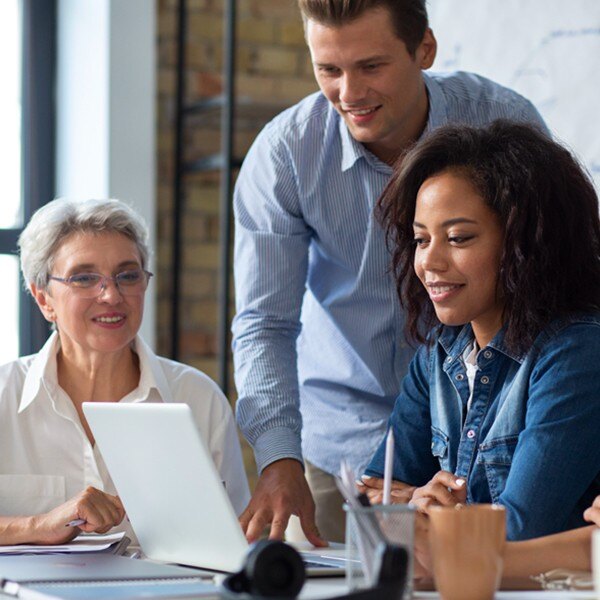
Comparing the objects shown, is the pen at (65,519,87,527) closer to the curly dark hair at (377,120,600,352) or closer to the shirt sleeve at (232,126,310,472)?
the shirt sleeve at (232,126,310,472)

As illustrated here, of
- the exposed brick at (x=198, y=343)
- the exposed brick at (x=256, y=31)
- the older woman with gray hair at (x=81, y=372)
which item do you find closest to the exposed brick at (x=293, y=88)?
the exposed brick at (x=256, y=31)

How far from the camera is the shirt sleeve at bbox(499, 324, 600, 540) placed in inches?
63.4

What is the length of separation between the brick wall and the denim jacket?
7.13 ft

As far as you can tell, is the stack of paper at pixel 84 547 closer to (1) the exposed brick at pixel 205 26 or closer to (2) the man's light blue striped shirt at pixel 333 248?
(2) the man's light blue striped shirt at pixel 333 248

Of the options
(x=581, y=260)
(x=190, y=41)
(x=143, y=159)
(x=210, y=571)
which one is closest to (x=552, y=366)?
(x=581, y=260)

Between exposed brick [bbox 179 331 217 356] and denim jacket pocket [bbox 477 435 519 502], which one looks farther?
exposed brick [bbox 179 331 217 356]

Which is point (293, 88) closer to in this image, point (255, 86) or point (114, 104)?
point (255, 86)

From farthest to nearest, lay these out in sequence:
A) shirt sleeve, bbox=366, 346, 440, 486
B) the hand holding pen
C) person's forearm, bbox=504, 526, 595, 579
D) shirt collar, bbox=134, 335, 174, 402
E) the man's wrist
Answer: shirt collar, bbox=134, 335, 174, 402 → the man's wrist → shirt sleeve, bbox=366, 346, 440, 486 → the hand holding pen → person's forearm, bbox=504, 526, 595, 579

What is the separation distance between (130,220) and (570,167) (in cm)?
101

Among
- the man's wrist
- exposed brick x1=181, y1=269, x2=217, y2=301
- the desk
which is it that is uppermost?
exposed brick x1=181, y1=269, x2=217, y2=301

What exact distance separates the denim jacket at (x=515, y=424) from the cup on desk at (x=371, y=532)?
418 millimetres

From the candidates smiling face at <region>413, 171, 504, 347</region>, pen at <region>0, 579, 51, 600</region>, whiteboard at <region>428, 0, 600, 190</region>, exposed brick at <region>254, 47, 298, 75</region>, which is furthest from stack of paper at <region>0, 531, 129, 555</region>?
exposed brick at <region>254, 47, 298, 75</region>

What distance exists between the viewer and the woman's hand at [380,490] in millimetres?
1827

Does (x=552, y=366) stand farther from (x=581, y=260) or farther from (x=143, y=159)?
(x=143, y=159)
